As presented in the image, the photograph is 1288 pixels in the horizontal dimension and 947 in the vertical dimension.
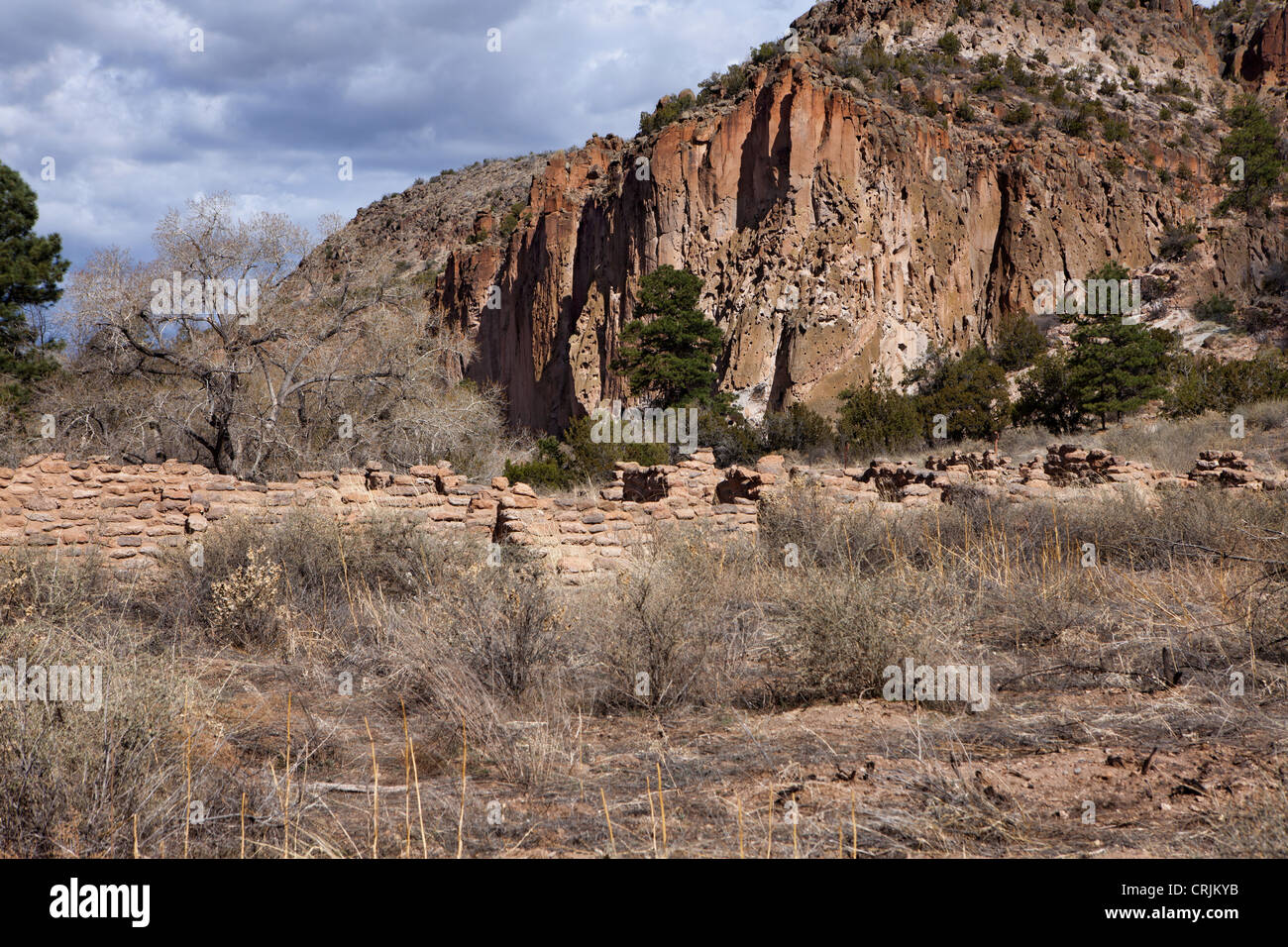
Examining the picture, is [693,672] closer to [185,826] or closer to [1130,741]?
[1130,741]

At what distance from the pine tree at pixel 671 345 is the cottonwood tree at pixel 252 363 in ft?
40.8

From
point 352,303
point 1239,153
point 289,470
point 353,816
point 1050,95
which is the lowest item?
point 353,816

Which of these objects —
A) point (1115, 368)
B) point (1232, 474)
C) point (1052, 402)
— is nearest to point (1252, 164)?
point (1115, 368)

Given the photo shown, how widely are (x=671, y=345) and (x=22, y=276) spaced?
65.1 ft

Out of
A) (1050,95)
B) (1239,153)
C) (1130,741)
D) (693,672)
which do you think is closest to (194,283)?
(693,672)

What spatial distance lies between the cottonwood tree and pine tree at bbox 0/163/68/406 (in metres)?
6.77

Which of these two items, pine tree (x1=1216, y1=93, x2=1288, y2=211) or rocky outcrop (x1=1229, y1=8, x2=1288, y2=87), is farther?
rocky outcrop (x1=1229, y1=8, x2=1288, y2=87)

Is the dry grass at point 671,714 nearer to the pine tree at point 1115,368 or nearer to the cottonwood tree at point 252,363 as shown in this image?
the cottonwood tree at point 252,363

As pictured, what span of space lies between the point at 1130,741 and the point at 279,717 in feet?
14.5

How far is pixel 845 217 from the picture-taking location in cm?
3262

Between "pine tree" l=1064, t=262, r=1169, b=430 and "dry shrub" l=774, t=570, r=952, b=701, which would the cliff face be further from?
"dry shrub" l=774, t=570, r=952, b=701

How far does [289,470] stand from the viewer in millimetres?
14883

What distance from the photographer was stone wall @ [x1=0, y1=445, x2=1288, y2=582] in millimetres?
9156

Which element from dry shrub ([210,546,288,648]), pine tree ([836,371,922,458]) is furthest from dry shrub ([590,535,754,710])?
pine tree ([836,371,922,458])
